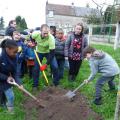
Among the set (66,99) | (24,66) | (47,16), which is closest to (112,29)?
(24,66)

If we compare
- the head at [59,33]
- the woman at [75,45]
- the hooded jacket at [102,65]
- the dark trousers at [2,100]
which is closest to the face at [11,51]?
the dark trousers at [2,100]

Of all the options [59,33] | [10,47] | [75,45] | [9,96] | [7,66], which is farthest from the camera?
[59,33]

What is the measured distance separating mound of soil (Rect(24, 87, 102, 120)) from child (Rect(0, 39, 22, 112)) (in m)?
0.59

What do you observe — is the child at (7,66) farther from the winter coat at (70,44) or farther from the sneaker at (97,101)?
the winter coat at (70,44)

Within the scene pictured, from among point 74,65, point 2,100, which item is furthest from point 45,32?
point 2,100

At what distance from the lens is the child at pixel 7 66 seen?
19.4 ft

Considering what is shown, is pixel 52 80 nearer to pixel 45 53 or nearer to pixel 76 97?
pixel 45 53

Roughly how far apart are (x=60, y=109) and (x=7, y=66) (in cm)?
129

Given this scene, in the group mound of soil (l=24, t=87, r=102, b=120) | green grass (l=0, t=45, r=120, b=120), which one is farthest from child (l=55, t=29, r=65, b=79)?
mound of soil (l=24, t=87, r=102, b=120)

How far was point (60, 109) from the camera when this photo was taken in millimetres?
6438

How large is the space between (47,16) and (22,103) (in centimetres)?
6765

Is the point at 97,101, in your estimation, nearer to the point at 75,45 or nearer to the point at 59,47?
the point at 75,45

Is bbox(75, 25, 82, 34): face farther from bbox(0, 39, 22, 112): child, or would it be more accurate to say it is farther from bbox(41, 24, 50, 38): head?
bbox(0, 39, 22, 112): child

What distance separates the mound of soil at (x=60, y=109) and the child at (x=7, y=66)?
1.92ft
